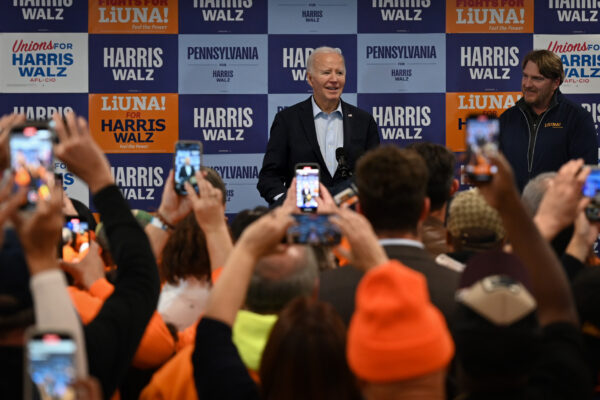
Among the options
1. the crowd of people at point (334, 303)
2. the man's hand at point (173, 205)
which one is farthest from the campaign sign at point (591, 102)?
the man's hand at point (173, 205)

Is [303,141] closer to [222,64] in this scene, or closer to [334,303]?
[222,64]

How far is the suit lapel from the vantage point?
5.23m

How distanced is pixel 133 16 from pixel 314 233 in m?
4.68

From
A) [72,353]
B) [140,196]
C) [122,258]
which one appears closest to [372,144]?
[140,196]

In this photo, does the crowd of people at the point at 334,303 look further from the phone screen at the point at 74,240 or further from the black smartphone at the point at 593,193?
the phone screen at the point at 74,240

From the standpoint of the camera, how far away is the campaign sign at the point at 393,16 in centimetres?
636

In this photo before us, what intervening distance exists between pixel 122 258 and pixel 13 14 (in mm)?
5103

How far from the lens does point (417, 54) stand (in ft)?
20.9

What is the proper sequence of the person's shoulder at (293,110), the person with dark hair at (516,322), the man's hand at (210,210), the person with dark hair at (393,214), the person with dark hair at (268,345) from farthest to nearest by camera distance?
the person's shoulder at (293,110) < the man's hand at (210,210) < the person with dark hair at (393,214) < the person with dark hair at (268,345) < the person with dark hair at (516,322)

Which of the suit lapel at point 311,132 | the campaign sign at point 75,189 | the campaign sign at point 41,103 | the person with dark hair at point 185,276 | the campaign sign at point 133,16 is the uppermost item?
the campaign sign at point 133,16

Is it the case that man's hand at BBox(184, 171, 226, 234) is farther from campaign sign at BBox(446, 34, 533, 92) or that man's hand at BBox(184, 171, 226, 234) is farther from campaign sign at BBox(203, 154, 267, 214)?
campaign sign at BBox(446, 34, 533, 92)

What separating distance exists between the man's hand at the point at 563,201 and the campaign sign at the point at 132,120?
15.1 feet

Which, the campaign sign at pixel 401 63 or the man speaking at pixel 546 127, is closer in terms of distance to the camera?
the man speaking at pixel 546 127

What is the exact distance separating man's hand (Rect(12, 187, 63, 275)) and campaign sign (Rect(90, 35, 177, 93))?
503 centimetres
